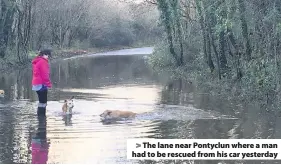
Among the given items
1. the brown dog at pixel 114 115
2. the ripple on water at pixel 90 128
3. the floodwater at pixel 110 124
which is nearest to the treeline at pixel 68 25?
the floodwater at pixel 110 124

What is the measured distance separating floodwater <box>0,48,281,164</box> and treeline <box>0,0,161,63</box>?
19.0m

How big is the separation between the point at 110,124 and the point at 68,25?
5916cm

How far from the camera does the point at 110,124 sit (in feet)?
47.5

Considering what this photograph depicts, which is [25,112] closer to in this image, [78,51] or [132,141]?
[132,141]

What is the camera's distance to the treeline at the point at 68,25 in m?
42.2

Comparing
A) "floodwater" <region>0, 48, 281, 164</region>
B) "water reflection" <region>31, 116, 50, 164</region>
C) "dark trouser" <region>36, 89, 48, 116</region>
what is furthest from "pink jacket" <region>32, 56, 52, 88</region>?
"water reflection" <region>31, 116, 50, 164</region>

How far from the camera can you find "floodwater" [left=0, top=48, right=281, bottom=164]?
1102 cm

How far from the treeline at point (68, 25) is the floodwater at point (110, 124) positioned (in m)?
19.0

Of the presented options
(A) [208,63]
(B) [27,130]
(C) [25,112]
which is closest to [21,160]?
(B) [27,130]

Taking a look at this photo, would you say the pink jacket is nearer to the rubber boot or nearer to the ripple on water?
the rubber boot

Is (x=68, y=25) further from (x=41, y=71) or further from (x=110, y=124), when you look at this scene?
(x=110, y=124)

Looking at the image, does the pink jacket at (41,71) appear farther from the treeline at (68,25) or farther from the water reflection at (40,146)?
the treeline at (68,25)

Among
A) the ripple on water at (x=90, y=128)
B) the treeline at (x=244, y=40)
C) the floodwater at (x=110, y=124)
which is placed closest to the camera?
the ripple on water at (x=90, y=128)

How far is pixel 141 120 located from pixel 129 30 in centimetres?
7623
